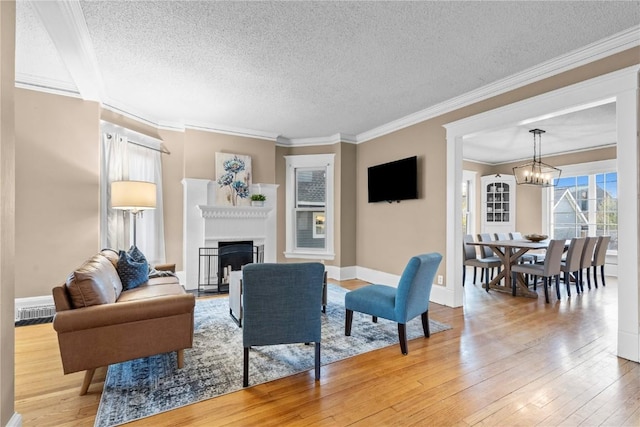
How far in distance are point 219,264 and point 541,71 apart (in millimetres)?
4894

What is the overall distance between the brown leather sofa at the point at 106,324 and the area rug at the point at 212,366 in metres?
0.20

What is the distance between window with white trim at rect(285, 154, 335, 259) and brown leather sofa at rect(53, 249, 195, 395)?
375cm

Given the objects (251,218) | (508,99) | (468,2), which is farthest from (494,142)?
(251,218)

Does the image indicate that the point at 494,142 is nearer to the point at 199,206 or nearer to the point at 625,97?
the point at 625,97

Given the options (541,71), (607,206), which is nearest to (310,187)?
(541,71)

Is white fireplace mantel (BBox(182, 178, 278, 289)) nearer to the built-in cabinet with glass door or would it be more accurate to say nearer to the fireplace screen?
the fireplace screen

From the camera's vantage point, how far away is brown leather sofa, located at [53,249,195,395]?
6.60 ft

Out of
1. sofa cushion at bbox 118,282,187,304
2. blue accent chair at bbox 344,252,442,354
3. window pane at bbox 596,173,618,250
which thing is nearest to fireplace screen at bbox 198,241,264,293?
sofa cushion at bbox 118,282,187,304

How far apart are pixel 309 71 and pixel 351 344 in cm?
281

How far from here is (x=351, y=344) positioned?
9.48 ft

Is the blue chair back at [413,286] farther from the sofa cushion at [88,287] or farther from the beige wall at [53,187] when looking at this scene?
the beige wall at [53,187]

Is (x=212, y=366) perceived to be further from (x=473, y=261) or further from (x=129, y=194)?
(x=473, y=261)

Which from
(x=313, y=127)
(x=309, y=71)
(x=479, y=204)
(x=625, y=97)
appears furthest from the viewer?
(x=479, y=204)

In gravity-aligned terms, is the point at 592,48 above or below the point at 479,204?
above
